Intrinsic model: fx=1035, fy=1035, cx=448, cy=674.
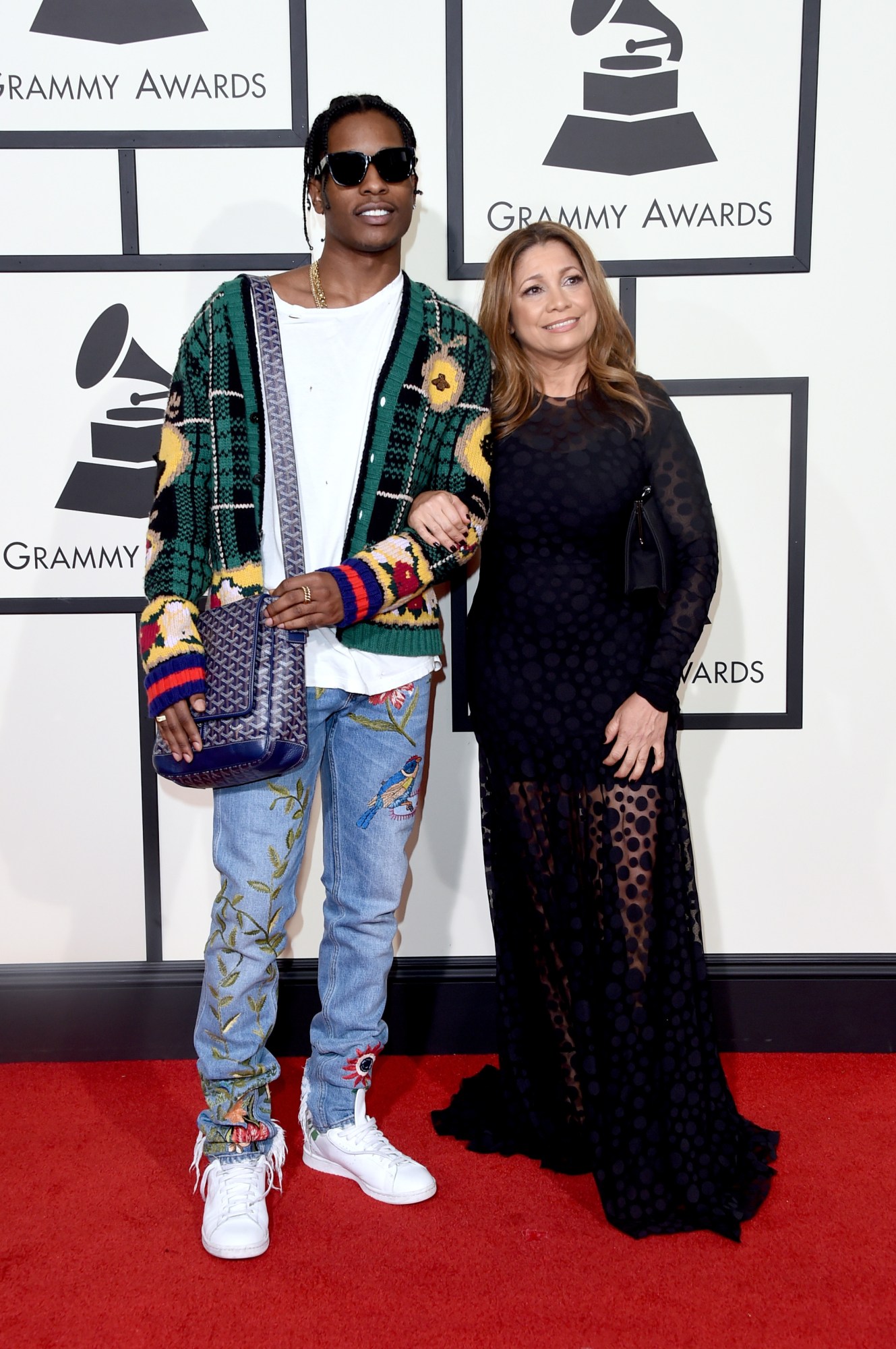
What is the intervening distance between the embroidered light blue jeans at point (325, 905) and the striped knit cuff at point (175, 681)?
227 mm

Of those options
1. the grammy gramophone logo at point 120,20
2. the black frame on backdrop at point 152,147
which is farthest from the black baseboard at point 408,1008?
the grammy gramophone logo at point 120,20

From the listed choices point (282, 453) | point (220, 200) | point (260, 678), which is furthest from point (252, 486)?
point (220, 200)

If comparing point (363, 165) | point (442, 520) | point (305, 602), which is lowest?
point (305, 602)

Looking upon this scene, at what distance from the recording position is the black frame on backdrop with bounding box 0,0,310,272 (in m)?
2.30

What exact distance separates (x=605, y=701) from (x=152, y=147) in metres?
1.61

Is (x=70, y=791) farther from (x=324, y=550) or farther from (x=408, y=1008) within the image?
(x=324, y=550)

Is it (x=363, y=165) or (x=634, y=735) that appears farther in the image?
(x=634, y=735)

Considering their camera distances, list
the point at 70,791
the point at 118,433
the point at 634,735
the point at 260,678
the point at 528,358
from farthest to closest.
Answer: the point at 70,791 → the point at 118,433 → the point at 528,358 → the point at 634,735 → the point at 260,678

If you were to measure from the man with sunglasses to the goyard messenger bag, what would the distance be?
18mm

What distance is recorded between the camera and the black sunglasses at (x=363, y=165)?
1.72m

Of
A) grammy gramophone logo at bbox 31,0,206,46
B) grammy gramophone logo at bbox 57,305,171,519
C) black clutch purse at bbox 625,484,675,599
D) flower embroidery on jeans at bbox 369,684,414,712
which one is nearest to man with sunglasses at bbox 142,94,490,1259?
flower embroidery on jeans at bbox 369,684,414,712

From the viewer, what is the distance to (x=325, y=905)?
2.05m

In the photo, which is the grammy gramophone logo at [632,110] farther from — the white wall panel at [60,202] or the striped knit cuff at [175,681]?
the striped knit cuff at [175,681]

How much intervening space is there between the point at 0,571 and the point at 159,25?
1.28 meters
